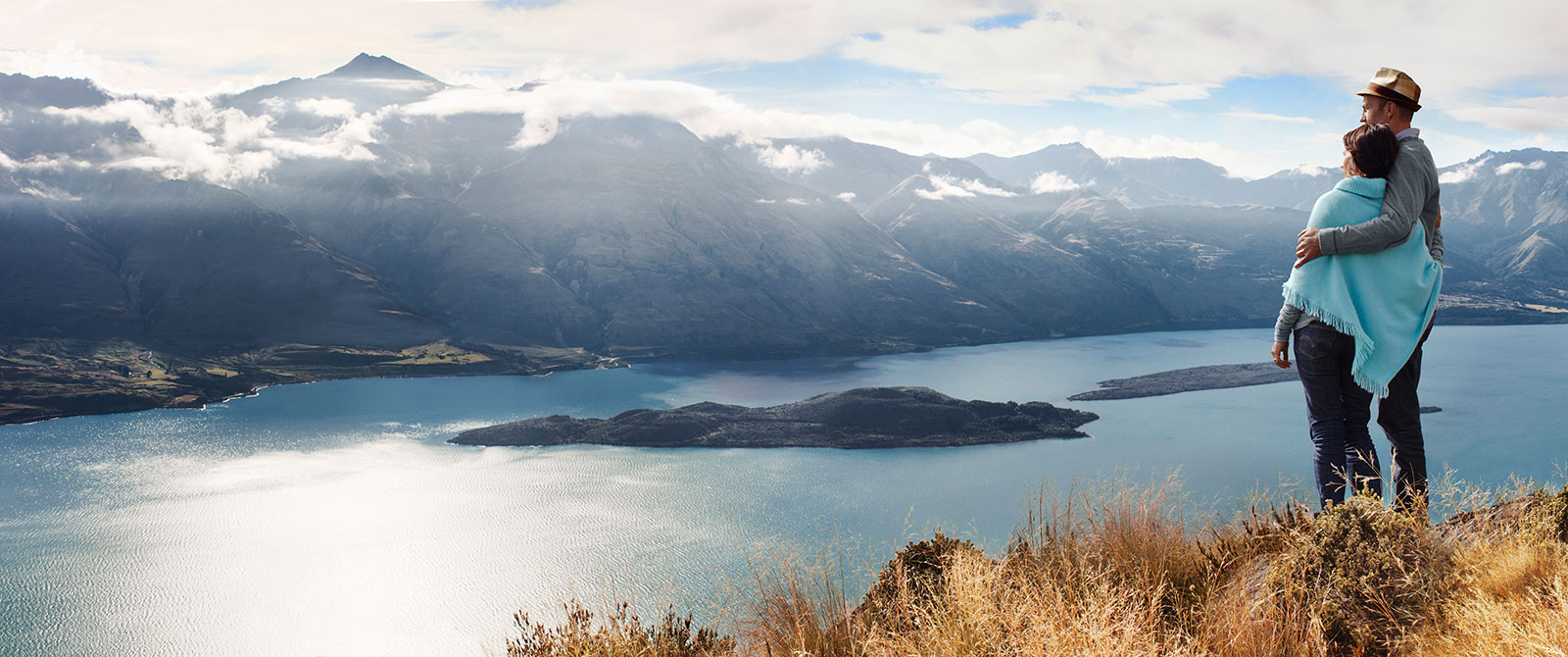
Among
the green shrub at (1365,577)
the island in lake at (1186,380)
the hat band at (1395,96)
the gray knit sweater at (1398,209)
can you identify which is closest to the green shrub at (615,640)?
the green shrub at (1365,577)

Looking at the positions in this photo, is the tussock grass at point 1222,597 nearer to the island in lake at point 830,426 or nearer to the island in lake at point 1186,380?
the island in lake at point 830,426

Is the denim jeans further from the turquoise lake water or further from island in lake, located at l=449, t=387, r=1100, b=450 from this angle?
island in lake, located at l=449, t=387, r=1100, b=450

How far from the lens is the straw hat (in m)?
4.14

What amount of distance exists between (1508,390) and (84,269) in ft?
710

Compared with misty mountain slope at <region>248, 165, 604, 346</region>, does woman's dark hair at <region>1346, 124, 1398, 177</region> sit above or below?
below

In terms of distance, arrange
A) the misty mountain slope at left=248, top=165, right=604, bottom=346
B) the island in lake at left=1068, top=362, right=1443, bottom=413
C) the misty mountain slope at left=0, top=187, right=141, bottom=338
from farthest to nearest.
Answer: the misty mountain slope at left=248, top=165, right=604, bottom=346
the misty mountain slope at left=0, top=187, right=141, bottom=338
the island in lake at left=1068, top=362, right=1443, bottom=413

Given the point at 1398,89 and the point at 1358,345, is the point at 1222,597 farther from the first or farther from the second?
the point at 1398,89

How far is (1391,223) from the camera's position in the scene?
3973 millimetres

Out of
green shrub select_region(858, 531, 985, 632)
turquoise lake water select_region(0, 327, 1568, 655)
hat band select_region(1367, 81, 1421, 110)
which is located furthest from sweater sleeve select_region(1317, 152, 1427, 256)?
turquoise lake water select_region(0, 327, 1568, 655)

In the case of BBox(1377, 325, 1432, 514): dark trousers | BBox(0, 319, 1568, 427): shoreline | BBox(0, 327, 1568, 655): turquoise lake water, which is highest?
BBox(1377, 325, 1432, 514): dark trousers

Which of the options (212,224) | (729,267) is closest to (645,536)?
(729,267)

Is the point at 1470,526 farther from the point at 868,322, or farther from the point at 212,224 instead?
the point at 212,224

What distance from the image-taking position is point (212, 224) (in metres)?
174

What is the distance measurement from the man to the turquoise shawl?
8 cm
